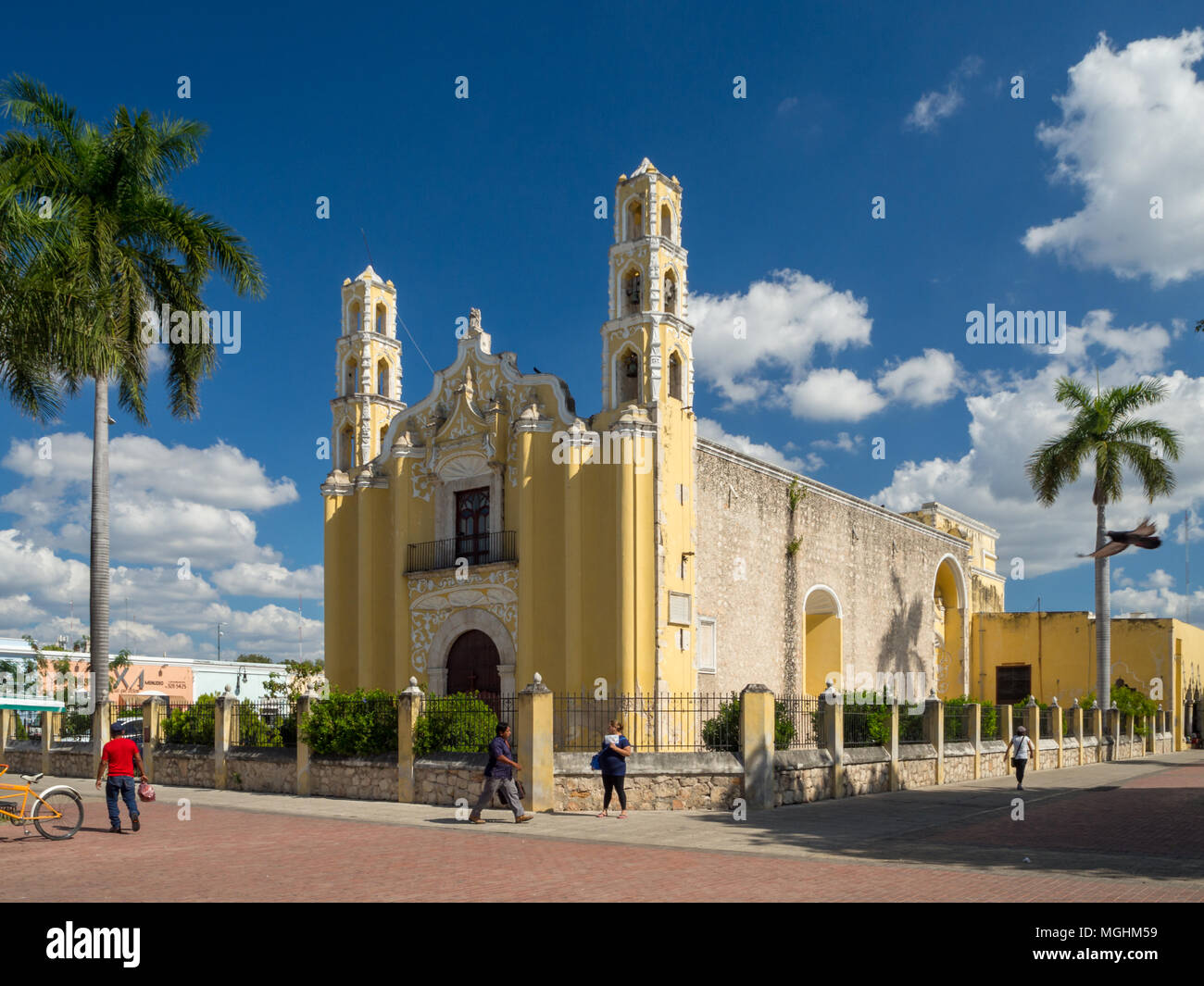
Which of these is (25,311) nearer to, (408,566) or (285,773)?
(285,773)

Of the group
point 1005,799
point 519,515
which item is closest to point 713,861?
point 1005,799

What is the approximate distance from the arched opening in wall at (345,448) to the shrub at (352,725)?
34.3 ft

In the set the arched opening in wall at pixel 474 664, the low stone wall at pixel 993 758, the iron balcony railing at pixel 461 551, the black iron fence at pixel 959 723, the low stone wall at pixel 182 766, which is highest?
the iron balcony railing at pixel 461 551

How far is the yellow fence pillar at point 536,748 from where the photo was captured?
16.4 metres

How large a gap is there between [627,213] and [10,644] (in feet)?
127

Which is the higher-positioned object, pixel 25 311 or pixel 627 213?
pixel 627 213

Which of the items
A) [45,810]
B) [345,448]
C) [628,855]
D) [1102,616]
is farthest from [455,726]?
[1102,616]

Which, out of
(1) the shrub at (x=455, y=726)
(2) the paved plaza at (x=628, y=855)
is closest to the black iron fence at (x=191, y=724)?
(2) the paved plaza at (x=628, y=855)

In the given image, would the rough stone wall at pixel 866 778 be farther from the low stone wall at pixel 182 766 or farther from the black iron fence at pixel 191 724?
the black iron fence at pixel 191 724

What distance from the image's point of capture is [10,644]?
163 ft

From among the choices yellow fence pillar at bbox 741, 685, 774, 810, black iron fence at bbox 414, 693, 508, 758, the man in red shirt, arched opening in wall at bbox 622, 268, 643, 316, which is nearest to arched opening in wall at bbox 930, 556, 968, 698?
arched opening in wall at bbox 622, 268, 643, 316

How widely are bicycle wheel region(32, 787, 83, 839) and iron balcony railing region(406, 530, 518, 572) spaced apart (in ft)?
38.5
